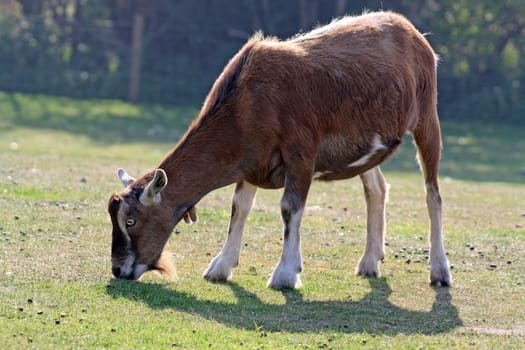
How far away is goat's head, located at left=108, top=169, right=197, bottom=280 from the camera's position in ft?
27.4

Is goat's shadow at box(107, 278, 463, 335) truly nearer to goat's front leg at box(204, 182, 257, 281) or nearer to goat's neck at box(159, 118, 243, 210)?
goat's front leg at box(204, 182, 257, 281)

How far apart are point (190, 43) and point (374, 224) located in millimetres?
18593

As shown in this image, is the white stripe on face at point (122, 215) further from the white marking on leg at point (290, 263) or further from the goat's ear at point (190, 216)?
the white marking on leg at point (290, 263)

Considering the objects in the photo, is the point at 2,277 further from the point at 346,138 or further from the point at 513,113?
the point at 513,113

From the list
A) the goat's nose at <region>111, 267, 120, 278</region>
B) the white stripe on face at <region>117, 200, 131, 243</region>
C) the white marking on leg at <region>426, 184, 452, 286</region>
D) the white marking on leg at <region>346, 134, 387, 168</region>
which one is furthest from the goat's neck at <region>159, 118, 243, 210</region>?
the white marking on leg at <region>426, 184, 452, 286</region>

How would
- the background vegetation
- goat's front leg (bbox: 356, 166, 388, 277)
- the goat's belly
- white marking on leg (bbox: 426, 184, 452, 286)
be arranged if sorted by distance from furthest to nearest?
goat's front leg (bbox: 356, 166, 388, 277)
white marking on leg (bbox: 426, 184, 452, 286)
the goat's belly
the background vegetation

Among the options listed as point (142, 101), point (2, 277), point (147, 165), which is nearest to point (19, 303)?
point (2, 277)

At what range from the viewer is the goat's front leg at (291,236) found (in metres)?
8.66

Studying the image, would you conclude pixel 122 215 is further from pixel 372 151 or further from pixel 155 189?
pixel 372 151

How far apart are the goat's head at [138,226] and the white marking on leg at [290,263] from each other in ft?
3.06

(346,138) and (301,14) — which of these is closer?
(346,138)

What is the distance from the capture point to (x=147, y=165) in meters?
16.6

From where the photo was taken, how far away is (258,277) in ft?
30.1

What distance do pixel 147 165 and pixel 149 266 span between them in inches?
323
